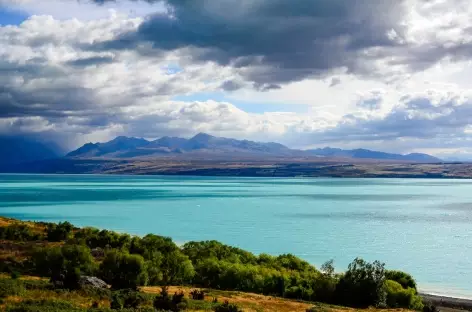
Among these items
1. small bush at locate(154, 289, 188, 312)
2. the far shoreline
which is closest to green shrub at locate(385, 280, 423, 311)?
the far shoreline

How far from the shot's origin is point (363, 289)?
4475cm

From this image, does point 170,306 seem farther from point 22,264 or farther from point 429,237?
point 429,237

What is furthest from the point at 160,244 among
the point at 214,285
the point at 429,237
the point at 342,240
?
the point at 429,237

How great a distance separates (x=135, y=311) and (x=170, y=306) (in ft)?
12.7

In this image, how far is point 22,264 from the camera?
160 feet

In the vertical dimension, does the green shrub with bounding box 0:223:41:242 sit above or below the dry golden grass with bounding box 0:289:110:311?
below

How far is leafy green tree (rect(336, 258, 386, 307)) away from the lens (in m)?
44.7

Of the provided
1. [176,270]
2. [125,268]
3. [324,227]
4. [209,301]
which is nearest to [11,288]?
[209,301]

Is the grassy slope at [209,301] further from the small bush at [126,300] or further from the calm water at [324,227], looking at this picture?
the calm water at [324,227]

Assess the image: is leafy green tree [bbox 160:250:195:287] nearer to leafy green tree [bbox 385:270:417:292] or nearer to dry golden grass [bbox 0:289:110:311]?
dry golden grass [bbox 0:289:110:311]

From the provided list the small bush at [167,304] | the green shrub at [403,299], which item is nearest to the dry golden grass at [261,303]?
the green shrub at [403,299]

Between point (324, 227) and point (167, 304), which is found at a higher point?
point (167, 304)

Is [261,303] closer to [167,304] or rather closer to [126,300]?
[167,304]

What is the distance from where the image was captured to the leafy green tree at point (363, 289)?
44656 mm
